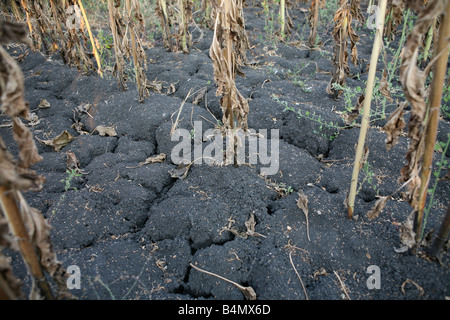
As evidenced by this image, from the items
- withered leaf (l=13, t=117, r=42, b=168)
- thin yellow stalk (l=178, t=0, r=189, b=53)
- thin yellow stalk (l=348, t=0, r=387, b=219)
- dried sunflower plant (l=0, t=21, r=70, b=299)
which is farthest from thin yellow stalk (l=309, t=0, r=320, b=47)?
withered leaf (l=13, t=117, r=42, b=168)

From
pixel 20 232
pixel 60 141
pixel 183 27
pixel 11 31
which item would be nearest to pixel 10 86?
pixel 11 31

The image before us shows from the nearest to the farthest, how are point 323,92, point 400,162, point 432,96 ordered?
point 432,96 → point 400,162 → point 323,92

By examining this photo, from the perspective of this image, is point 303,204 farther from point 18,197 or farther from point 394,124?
point 18,197

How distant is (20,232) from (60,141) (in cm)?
165

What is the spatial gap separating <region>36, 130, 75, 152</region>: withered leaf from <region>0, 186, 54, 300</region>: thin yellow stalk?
5.17ft

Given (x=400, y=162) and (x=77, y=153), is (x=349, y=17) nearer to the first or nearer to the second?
(x=400, y=162)

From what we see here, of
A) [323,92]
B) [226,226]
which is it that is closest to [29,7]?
[323,92]

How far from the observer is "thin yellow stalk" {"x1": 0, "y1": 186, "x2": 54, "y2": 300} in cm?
105

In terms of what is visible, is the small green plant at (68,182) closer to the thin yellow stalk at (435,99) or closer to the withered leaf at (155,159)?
the withered leaf at (155,159)

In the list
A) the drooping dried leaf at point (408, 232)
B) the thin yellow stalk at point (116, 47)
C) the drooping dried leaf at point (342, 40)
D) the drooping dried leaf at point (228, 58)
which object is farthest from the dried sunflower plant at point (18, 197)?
the drooping dried leaf at point (342, 40)

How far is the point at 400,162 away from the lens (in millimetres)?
2127

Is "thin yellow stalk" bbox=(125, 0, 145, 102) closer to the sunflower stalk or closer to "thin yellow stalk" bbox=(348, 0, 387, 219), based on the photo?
the sunflower stalk
